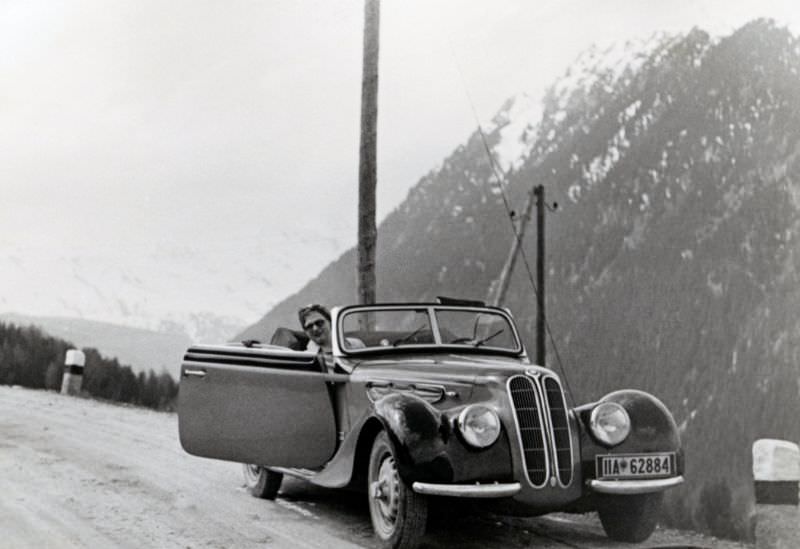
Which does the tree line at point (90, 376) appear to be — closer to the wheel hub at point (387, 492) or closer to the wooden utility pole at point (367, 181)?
the wooden utility pole at point (367, 181)

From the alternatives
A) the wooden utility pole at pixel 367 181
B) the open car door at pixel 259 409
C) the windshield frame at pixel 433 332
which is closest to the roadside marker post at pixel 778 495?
the windshield frame at pixel 433 332

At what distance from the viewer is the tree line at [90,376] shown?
615 inches

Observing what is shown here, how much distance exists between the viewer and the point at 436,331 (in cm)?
684

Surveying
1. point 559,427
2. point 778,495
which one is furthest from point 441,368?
point 778,495

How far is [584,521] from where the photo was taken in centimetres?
681

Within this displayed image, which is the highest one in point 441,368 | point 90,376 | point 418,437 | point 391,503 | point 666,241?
point 666,241

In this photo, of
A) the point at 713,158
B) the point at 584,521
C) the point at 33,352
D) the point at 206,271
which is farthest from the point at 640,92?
the point at 584,521

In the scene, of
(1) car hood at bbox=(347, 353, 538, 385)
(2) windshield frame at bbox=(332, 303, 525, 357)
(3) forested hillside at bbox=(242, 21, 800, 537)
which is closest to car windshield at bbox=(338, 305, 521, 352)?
(2) windshield frame at bbox=(332, 303, 525, 357)

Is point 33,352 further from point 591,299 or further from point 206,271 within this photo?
point 206,271

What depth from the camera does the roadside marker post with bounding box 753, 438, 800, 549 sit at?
589 centimetres

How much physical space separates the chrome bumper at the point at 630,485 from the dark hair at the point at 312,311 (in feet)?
8.03

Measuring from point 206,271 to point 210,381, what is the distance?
105061 mm

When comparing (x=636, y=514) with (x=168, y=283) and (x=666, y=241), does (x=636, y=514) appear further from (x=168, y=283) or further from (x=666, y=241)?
(x=168, y=283)

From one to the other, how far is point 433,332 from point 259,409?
1.29m
